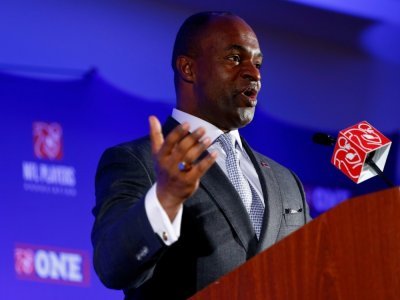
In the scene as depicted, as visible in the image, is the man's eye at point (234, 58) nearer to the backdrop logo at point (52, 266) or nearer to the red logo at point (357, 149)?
the red logo at point (357, 149)

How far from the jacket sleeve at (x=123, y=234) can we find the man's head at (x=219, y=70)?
0.33 m

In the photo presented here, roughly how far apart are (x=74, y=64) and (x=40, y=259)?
0.85 meters

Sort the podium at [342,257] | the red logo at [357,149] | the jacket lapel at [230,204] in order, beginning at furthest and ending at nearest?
the jacket lapel at [230,204] < the red logo at [357,149] < the podium at [342,257]

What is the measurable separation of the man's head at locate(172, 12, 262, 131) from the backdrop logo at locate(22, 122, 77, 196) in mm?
1351

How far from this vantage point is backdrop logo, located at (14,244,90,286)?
3.54m

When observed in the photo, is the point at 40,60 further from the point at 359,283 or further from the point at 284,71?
the point at 359,283

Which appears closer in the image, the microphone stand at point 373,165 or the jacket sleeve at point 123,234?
the jacket sleeve at point 123,234

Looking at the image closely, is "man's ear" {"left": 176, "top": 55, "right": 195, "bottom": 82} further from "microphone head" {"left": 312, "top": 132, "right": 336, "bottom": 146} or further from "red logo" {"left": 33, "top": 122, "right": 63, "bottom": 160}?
"red logo" {"left": 33, "top": 122, "right": 63, "bottom": 160}

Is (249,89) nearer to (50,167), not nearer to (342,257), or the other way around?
(342,257)

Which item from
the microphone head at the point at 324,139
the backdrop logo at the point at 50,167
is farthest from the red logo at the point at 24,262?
the microphone head at the point at 324,139

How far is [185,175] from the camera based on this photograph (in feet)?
5.00

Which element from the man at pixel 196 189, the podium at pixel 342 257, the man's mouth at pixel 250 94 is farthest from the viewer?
the man's mouth at pixel 250 94

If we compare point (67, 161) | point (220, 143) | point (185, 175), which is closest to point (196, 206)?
point (220, 143)

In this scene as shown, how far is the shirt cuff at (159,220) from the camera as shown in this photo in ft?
5.32
